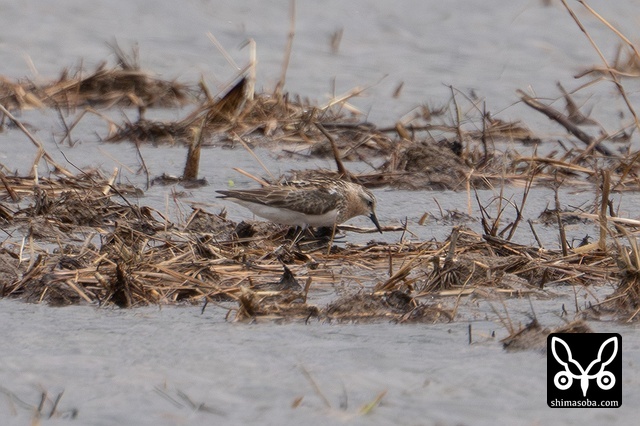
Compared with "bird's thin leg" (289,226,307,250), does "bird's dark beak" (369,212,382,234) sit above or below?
above

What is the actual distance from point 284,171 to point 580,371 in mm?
4921

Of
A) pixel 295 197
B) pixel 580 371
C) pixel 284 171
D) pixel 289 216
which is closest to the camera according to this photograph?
pixel 580 371

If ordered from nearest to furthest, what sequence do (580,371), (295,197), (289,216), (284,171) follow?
(580,371), (289,216), (295,197), (284,171)

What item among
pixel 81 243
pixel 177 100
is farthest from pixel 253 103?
pixel 81 243

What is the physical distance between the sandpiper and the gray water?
13.5 inches

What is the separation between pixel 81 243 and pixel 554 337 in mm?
3133

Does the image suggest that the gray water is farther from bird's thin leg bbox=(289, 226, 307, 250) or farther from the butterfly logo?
bird's thin leg bbox=(289, 226, 307, 250)

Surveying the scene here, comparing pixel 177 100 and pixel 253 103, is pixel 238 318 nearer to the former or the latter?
pixel 253 103

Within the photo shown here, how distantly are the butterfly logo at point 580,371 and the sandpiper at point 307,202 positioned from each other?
9.03ft

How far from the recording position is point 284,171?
9.29 meters

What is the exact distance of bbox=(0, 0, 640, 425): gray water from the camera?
4383mm

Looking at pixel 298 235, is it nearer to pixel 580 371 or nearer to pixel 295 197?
pixel 295 197

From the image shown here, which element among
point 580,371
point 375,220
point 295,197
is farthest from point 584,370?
point 295,197

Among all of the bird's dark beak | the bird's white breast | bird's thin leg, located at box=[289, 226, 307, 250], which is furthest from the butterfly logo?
the bird's white breast
